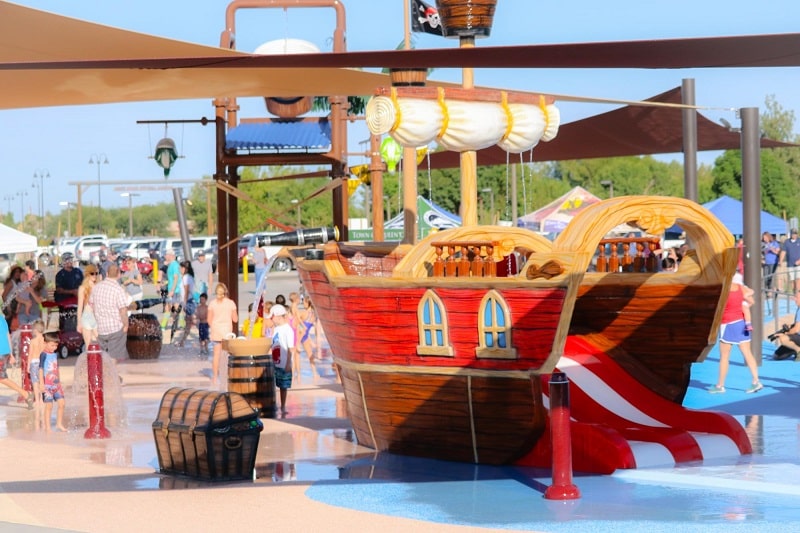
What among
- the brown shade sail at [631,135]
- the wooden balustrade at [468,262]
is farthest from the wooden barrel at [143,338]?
the wooden balustrade at [468,262]

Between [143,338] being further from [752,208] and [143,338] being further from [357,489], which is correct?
[357,489]

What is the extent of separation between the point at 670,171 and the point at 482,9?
3359 inches

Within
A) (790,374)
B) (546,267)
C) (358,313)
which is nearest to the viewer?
(546,267)

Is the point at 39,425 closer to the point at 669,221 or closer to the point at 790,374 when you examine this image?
the point at 669,221

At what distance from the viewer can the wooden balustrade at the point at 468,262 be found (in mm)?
10375

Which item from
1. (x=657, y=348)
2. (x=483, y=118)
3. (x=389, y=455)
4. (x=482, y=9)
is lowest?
(x=389, y=455)

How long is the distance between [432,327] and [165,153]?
1120cm

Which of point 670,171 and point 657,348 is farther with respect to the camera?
point 670,171

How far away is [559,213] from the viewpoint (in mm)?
42719

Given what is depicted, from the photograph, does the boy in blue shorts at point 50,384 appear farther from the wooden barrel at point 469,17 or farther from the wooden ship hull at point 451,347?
the wooden barrel at point 469,17

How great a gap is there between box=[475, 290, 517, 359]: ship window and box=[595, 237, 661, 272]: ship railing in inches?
93.8

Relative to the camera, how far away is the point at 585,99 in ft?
45.6

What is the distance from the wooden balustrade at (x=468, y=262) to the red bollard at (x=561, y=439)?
1.58 meters

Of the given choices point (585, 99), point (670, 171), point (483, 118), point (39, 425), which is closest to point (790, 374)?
point (585, 99)
